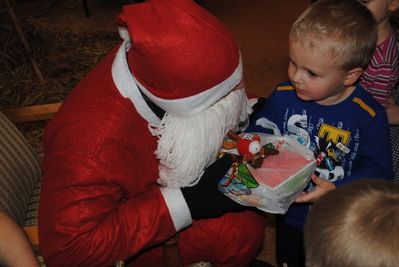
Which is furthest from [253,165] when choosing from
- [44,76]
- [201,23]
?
[44,76]

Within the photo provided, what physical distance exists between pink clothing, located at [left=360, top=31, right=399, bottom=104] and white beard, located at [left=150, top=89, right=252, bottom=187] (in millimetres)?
486

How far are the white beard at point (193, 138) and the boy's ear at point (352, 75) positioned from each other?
0.97 feet

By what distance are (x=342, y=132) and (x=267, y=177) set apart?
0.89ft

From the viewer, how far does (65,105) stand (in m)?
1.18

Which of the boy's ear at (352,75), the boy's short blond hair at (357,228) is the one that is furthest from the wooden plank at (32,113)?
the boy's short blond hair at (357,228)

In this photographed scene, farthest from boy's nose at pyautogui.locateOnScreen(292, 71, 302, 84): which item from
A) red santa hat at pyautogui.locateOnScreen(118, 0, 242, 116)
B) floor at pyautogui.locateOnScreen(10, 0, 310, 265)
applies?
floor at pyautogui.locateOnScreen(10, 0, 310, 265)

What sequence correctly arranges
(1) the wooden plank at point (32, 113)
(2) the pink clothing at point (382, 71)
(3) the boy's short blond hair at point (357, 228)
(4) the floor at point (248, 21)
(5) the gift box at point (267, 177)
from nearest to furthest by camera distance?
(3) the boy's short blond hair at point (357, 228) < (5) the gift box at point (267, 177) < (2) the pink clothing at point (382, 71) < (1) the wooden plank at point (32, 113) < (4) the floor at point (248, 21)

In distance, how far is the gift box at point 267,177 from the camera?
3.68ft

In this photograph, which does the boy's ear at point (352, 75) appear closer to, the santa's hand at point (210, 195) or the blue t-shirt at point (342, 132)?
the blue t-shirt at point (342, 132)

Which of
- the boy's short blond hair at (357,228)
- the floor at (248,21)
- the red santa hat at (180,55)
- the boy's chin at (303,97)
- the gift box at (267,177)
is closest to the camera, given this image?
the boy's short blond hair at (357,228)

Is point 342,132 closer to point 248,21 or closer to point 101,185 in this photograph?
point 101,185

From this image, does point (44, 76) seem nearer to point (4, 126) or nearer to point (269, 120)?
point (4, 126)

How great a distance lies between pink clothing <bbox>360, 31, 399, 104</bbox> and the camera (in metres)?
1.37

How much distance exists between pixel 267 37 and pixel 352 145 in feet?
8.14
